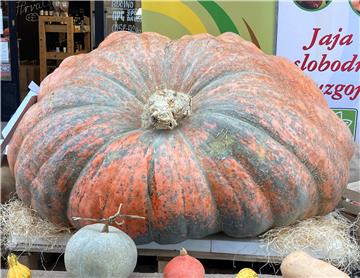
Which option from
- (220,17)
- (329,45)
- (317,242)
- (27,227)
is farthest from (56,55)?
(317,242)

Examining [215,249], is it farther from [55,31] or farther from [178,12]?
[55,31]

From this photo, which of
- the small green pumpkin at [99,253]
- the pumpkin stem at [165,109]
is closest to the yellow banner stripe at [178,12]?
the pumpkin stem at [165,109]

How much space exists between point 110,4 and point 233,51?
4.55 meters

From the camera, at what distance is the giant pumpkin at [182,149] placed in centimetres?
198

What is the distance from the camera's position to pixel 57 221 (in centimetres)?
223

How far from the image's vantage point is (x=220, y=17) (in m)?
3.15

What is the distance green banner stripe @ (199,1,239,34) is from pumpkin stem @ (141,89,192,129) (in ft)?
3.69

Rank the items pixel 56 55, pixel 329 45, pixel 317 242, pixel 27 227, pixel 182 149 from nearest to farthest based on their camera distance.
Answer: pixel 182 149 → pixel 317 242 → pixel 27 227 → pixel 329 45 → pixel 56 55

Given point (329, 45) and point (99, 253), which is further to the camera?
point (329, 45)

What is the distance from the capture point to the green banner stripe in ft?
10.3

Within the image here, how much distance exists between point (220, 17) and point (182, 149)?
1.38m

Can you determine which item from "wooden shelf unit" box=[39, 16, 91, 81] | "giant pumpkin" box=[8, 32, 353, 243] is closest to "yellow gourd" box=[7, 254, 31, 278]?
"giant pumpkin" box=[8, 32, 353, 243]

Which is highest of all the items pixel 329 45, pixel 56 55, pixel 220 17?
pixel 220 17

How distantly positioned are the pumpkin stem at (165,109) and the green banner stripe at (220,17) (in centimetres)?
Result: 112
